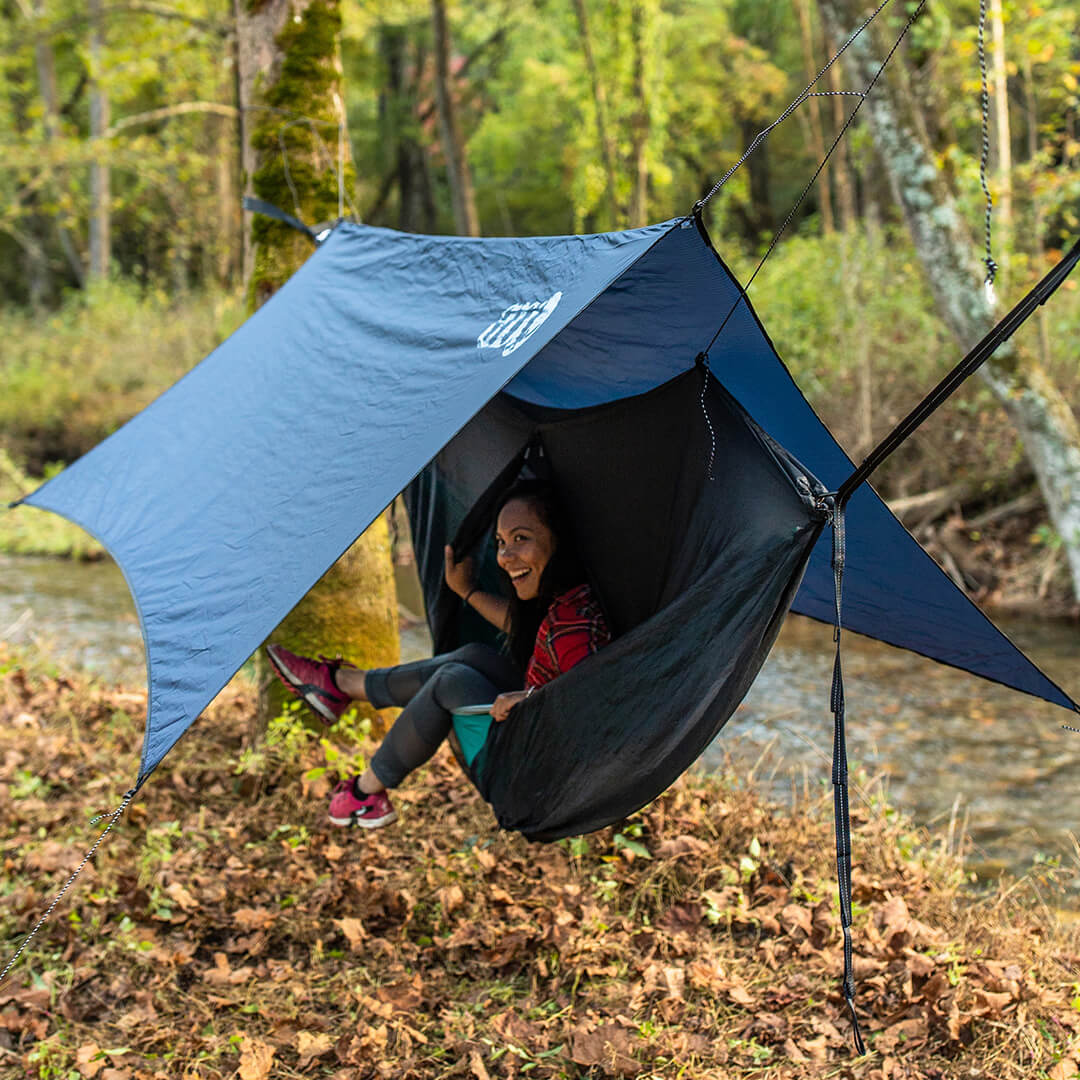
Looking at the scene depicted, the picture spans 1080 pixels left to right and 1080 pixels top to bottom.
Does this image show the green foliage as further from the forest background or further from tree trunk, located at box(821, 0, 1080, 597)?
tree trunk, located at box(821, 0, 1080, 597)

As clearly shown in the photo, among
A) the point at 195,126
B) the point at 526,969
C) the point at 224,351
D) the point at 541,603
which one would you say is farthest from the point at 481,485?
the point at 195,126

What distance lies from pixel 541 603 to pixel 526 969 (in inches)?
36.7

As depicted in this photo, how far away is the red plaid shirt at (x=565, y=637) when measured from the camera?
9.04ft

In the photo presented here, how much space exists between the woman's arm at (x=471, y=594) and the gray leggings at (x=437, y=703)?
17 centimetres

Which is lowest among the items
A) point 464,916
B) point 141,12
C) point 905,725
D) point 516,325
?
point 905,725

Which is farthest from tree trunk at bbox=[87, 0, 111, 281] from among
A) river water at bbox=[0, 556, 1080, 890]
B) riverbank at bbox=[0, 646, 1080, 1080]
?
riverbank at bbox=[0, 646, 1080, 1080]

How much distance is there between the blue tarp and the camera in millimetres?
2092

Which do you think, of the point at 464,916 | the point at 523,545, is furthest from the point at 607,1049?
the point at 523,545

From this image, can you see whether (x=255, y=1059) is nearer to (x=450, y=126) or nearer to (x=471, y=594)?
(x=471, y=594)

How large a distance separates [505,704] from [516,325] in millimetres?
883

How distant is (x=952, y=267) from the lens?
4.98 metres

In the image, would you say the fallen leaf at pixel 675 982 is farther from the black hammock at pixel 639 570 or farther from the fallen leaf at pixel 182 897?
the fallen leaf at pixel 182 897

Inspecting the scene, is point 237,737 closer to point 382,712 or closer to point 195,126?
point 382,712

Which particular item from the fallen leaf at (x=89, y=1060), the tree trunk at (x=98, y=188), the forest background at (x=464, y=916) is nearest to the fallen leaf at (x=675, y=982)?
the forest background at (x=464, y=916)
